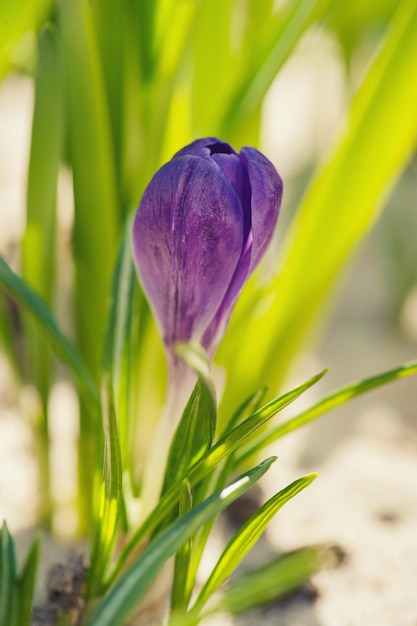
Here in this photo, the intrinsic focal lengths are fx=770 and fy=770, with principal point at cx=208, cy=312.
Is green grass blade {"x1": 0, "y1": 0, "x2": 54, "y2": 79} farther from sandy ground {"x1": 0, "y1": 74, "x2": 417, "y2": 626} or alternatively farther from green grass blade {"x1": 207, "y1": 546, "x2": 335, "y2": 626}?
green grass blade {"x1": 207, "y1": 546, "x2": 335, "y2": 626}

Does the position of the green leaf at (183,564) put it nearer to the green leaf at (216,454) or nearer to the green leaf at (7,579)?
the green leaf at (216,454)

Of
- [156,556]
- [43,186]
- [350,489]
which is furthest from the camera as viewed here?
[350,489]

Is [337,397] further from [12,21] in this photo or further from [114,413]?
[12,21]

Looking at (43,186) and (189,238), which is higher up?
(43,186)

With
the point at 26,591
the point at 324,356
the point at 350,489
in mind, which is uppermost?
the point at 324,356

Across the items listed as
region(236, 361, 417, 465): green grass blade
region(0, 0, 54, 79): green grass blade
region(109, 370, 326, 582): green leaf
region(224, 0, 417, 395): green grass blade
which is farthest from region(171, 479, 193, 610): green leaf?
region(0, 0, 54, 79): green grass blade

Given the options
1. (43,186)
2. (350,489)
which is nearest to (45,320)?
(43,186)
